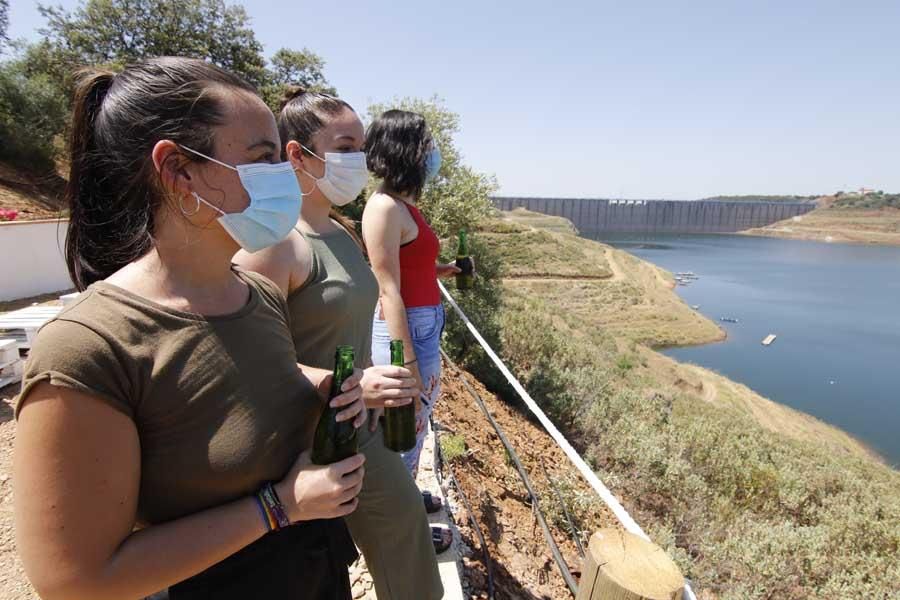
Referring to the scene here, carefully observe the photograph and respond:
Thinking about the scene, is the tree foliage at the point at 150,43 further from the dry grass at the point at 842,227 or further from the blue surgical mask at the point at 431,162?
the dry grass at the point at 842,227

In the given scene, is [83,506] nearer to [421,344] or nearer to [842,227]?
[421,344]

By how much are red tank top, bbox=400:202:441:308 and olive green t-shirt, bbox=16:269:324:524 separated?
4.18 feet

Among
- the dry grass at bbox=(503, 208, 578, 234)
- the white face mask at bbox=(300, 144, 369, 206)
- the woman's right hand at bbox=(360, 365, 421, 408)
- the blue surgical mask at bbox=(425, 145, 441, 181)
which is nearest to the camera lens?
the woman's right hand at bbox=(360, 365, 421, 408)

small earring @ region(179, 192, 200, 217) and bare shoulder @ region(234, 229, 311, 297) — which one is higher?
small earring @ region(179, 192, 200, 217)

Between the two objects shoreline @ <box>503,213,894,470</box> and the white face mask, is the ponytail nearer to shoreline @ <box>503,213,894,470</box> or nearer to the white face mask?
the white face mask

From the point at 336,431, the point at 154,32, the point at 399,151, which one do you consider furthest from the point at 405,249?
the point at 154,32

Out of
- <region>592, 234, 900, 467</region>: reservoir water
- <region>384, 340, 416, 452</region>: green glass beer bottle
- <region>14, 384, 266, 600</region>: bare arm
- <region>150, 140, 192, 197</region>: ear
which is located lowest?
<region>592, 234, 900, 467</region>: reservoir water

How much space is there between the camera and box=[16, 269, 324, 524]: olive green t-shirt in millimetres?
808

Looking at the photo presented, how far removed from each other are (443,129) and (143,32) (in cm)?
1517

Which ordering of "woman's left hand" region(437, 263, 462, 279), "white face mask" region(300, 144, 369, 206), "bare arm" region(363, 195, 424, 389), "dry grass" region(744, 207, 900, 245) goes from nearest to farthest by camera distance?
"white face mask" region(300, 144, 369, 206), "bare arm" region(363, 195, 424, 389), "woman's left hand" region(437, 263, 462, 279), "dry grass" region(744, 207, 900, 245)

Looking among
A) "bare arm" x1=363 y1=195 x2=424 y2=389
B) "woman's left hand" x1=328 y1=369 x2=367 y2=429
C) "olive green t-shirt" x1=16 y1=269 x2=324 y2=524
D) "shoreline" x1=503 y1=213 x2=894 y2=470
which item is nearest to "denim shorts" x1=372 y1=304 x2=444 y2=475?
"bare arm" x1=363 y1=195 x2=424 y2=389

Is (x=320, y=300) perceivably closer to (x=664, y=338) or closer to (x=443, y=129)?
(x=443, y=129)

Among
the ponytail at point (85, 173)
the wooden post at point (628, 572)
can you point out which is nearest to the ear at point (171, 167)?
the ponytail at point (85, 173)

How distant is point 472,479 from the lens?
144 inches
